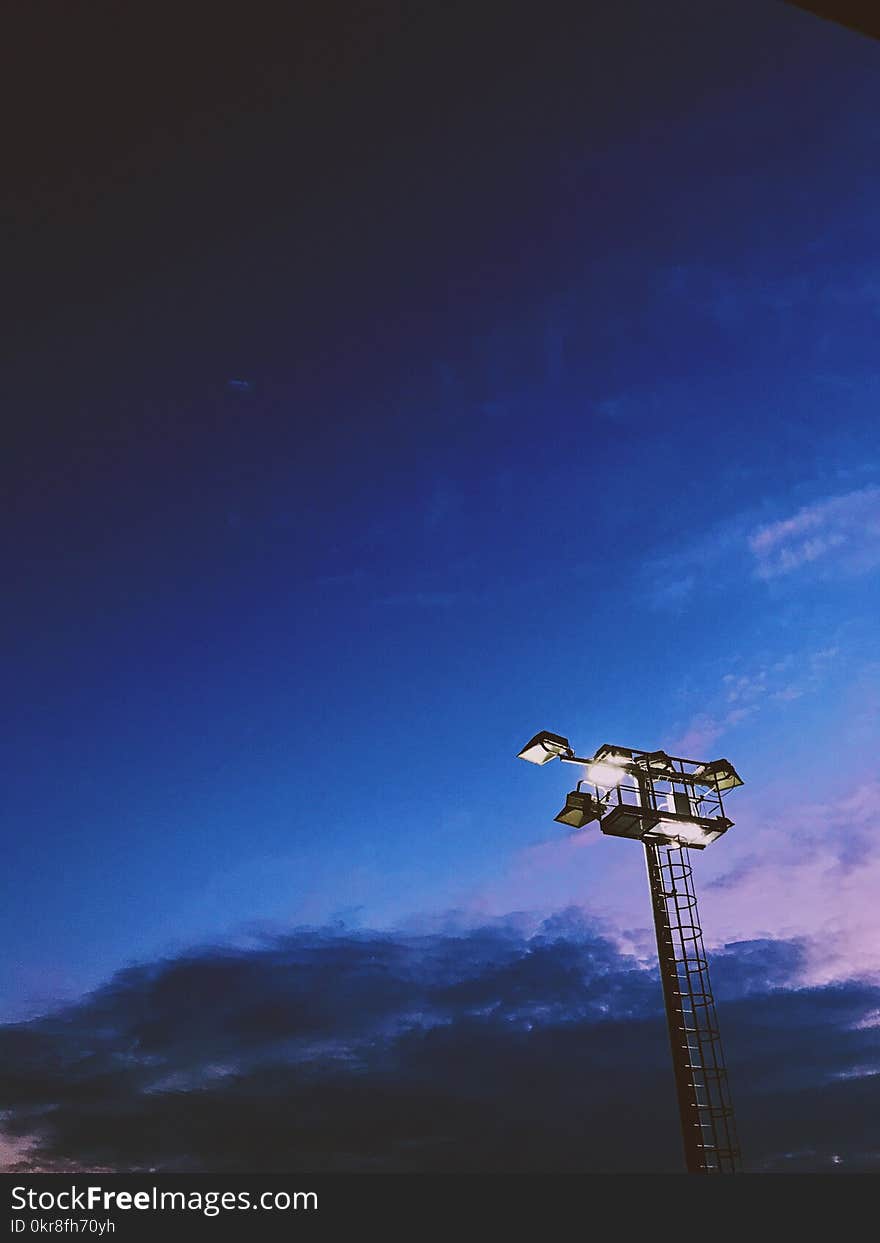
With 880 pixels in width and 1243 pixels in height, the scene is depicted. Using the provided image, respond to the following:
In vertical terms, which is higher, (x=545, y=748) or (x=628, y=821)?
(x=545, y=748)

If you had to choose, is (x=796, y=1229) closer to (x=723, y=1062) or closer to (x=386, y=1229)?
(x=386, y=1229)

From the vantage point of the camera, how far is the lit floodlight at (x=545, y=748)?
13529 millimetres

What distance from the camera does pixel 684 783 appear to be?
14.3m

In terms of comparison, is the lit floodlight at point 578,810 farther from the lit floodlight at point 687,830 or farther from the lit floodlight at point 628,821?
the lit floodlight at point 687,830

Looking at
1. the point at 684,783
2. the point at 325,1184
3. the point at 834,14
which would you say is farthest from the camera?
the point at 684,783

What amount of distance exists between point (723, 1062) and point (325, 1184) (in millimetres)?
7017

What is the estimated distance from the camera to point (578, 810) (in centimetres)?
1358

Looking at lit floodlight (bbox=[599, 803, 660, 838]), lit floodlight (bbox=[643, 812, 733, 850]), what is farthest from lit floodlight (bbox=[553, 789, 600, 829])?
lit floodlight (bbox=[643, 812, 733, 850])

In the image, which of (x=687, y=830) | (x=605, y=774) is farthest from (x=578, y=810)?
(x=687, y=830)

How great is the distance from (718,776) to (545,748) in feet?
10.4

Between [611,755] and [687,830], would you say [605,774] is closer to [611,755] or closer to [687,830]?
[611,755]

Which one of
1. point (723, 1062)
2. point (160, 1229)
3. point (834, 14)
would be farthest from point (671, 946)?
point (834, 14)

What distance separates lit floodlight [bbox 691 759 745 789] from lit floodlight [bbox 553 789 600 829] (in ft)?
6.37

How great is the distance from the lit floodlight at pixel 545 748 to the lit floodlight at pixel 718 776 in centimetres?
239
